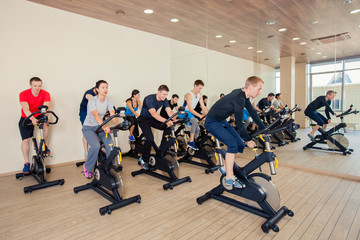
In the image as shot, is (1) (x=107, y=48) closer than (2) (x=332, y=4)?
No

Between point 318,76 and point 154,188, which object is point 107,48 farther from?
point 318,76

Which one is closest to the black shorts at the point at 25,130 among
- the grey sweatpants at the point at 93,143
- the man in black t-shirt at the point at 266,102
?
the grey sweatpants at the point at 93,143

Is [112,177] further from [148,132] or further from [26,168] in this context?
[26,168]

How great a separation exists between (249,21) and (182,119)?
9.10 feet

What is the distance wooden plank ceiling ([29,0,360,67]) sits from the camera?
12.0ft

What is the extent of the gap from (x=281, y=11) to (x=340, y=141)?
257 cm

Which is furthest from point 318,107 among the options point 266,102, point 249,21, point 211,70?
point 211,70

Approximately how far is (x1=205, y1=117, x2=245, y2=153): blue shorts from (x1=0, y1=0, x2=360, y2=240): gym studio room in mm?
25

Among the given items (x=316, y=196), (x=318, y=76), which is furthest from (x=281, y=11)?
(x=316, y=196)

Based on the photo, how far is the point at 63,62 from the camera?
14.6 ft

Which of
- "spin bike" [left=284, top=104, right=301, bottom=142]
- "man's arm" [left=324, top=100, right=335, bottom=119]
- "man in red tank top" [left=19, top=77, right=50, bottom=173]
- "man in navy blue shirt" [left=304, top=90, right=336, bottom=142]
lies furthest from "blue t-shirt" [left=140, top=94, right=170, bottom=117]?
"man's arm" [left=324, top=100, right=335, bottom=119]

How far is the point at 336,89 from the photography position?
12.1 feet

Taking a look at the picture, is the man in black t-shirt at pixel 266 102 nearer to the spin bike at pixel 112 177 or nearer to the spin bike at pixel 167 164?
the spin bike at pixel 167 164

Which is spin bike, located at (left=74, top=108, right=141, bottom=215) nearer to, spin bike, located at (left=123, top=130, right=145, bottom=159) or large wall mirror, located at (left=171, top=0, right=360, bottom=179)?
spin bike, located at (left=123, top=130, right=145, bottom=159)
